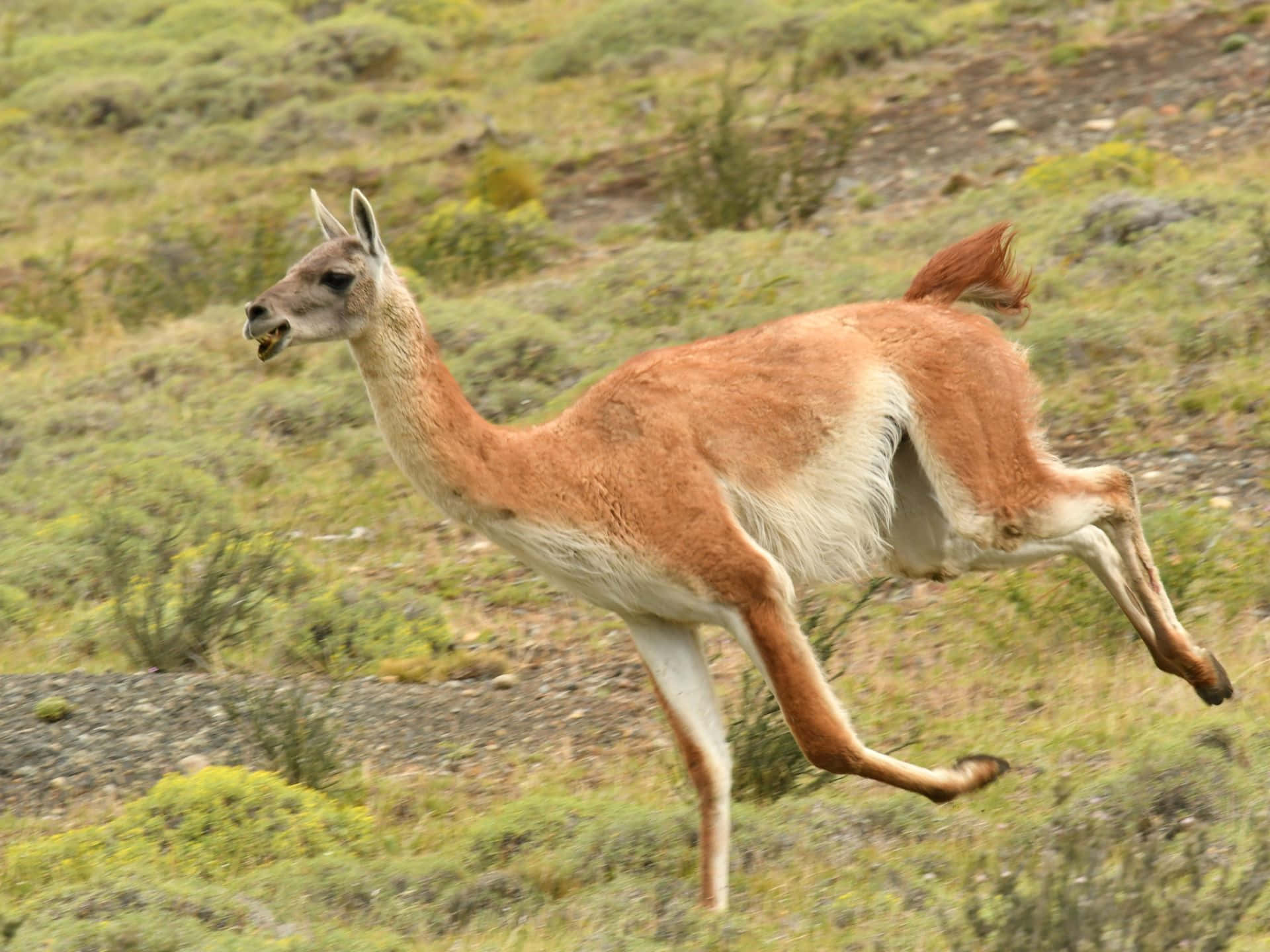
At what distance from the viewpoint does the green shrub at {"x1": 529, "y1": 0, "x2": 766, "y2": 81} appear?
75.0 ft

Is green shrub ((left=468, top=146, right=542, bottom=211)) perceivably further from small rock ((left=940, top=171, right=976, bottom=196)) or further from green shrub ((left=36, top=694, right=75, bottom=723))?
green shrub ((left=36, top=694, right=75, bottom=723))

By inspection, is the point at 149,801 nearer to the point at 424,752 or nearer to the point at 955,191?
the point at 424,752

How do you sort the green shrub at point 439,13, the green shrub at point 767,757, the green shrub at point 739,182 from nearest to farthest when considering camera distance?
the green shrub at point 767,757 → the green shrub at point 739,182 → the green shrub at point 439,13

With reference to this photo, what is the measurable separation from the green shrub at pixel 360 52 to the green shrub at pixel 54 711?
726 inches

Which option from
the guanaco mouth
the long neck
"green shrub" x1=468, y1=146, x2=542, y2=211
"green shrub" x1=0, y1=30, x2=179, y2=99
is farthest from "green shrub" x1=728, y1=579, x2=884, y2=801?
"green shrub" x1=0, y1=30, x2=179, y2=99

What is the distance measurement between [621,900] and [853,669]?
7.70ft

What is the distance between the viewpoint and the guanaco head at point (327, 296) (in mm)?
5277

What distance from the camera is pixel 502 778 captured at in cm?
681

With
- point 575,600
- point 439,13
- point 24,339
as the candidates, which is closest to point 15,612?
point 575,600

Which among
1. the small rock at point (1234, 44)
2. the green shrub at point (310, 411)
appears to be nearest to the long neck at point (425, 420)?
the green shrub at point (310, 411)

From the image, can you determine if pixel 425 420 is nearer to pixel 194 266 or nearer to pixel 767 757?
pixel 767 757

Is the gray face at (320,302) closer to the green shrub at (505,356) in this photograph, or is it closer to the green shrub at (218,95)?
the green shrub at (505,356)

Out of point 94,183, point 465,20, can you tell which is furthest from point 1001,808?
point 465,20

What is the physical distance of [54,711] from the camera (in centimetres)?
707
